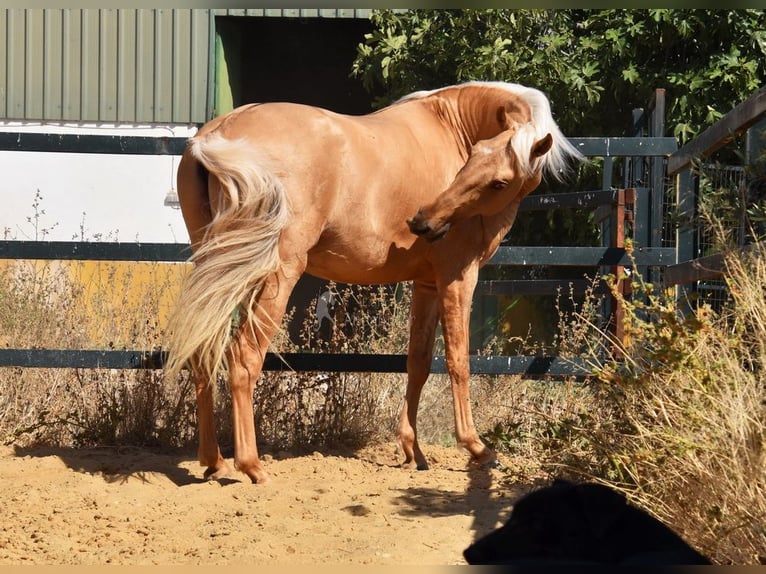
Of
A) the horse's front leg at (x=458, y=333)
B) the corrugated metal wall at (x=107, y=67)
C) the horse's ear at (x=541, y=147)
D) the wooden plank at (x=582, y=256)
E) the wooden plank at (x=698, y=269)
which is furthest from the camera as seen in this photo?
the corrugated metal wall at (x=107, y=67)

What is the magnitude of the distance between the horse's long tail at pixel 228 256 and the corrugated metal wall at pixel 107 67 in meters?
7.89

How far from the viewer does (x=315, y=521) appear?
4.38 meters

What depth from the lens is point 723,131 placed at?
4.91 metres

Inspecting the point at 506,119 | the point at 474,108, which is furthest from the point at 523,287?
the point at 506,119

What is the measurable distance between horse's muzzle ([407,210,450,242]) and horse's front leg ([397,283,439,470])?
82cm

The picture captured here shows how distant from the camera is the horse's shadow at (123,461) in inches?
210

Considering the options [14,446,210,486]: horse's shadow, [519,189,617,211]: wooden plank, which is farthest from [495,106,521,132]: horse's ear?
[14,446,210,486]: horse's shadow

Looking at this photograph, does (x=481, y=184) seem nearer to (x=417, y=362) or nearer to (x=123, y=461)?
(x=417, y=362)

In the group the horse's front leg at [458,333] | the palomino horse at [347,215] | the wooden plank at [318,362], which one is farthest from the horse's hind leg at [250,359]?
the horse's front leg at [458,333]

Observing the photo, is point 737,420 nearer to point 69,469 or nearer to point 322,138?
point 322,138

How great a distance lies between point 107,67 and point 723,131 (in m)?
9.31

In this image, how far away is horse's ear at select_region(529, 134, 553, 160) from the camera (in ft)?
17.4

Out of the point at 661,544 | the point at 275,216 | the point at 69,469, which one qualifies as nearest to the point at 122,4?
the point at 661,544

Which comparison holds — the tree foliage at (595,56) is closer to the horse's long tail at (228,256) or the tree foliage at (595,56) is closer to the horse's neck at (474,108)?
the horse's neck at (474,108)
